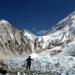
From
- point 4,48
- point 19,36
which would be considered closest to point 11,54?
point 4,48

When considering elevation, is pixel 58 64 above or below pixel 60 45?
below

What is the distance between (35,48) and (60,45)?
16.6 metres

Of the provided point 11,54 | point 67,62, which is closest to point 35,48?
point 11,54

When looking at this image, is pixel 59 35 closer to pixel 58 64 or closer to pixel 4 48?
pixel 4 48

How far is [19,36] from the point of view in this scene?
150 m

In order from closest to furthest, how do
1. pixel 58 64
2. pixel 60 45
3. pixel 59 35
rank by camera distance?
pixel 58 64
pixel 60 45
pixel 59 35

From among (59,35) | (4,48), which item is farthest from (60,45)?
(4,48)

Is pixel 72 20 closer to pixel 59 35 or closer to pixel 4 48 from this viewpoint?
pixel 59 35

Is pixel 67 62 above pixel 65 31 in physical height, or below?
below

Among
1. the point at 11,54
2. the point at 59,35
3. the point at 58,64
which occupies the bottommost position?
the point at 58,64

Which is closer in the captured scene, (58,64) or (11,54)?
(58,64)

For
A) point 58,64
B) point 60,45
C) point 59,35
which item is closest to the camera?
point 58,64

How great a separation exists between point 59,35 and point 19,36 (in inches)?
636

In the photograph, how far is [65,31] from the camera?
14762 cm
